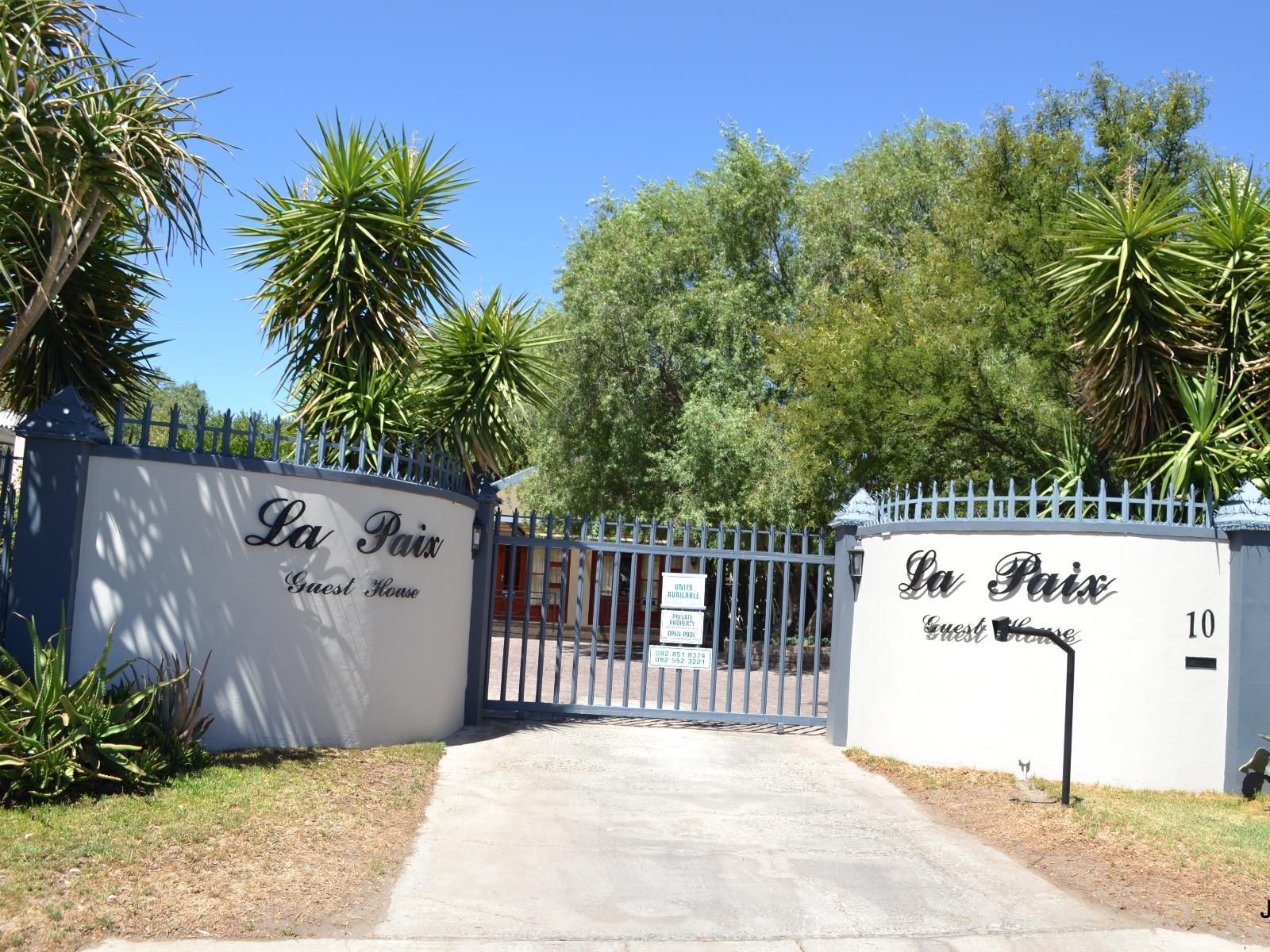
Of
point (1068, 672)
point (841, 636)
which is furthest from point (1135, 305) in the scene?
point (841, 636)

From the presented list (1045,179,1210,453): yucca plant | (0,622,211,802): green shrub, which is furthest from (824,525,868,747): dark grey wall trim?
(0,622,211,802): green shrub

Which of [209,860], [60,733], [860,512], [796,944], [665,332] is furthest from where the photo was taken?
[665,332]

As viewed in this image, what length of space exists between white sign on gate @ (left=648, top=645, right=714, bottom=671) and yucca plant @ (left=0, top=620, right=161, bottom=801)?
576 cm

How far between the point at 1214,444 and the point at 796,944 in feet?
23.6

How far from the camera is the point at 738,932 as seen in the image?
592 cm

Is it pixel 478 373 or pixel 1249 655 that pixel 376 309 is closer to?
pixel 478 373

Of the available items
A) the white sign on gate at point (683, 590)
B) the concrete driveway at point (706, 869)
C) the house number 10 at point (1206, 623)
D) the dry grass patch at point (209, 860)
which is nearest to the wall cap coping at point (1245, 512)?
the house number 10 at point (1206, 623)

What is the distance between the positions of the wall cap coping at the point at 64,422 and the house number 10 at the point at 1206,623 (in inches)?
366

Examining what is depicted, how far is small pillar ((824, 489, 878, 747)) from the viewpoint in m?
11.8

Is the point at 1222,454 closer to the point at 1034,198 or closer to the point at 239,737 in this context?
the point at 1034,198

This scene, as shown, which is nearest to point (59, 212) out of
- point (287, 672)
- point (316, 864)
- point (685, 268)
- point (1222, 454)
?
point (287, 672)

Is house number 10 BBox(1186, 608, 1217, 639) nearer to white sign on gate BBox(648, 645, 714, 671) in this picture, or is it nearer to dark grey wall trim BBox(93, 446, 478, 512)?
white sign on gate BBox(648, 645, 714, 671)

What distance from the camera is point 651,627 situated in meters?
20.6

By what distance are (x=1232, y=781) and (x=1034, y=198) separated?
795cm
